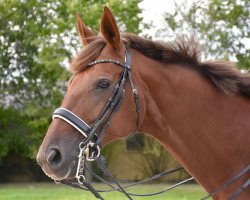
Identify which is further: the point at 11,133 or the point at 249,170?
the point at 11,133

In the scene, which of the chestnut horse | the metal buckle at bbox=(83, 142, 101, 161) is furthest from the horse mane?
the metal buckle at bbox=(83, 142, 101, 161)

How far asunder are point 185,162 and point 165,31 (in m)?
17.2

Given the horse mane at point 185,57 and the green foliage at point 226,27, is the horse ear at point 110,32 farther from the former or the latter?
the green foliage at point 226,27

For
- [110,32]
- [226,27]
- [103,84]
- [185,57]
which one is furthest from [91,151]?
[226,27]

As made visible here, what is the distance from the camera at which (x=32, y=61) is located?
23047 millimetres

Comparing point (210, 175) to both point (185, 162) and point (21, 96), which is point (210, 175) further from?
point (21, 96)

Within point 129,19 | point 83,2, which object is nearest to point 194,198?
point 129,19

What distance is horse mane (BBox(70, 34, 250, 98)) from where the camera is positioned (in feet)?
12.8

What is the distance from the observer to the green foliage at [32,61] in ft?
63.5

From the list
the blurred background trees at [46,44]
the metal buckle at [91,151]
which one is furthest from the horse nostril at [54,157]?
the blurred background trees at [46,44]

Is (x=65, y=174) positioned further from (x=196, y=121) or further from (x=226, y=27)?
(x=226, y=27)

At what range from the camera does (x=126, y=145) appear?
81.0 feet

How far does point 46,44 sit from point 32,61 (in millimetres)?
3363

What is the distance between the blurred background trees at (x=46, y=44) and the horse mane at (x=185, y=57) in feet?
38.6
